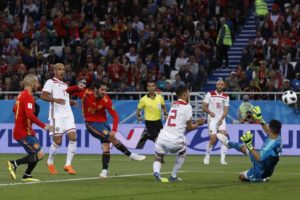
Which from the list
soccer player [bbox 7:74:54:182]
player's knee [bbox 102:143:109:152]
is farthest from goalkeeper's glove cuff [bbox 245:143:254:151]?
soccer player [bbox 7:74:54:182]

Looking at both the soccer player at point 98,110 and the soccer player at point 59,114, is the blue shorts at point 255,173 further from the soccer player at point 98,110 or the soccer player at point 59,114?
the soccer player at point 59,114

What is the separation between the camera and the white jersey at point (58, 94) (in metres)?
22.3

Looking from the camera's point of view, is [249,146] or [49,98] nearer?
[249,146]

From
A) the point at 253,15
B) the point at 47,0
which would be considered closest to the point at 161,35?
the point at 253,15

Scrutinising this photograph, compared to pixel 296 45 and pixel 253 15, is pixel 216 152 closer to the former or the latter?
pixel 296 45

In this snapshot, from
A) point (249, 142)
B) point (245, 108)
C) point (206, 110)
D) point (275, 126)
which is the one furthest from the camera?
point (245, 108)

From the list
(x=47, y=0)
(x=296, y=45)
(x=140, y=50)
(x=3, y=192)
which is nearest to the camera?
(x=3, y=192)

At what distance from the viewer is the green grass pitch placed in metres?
16.1

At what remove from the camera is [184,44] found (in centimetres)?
3809

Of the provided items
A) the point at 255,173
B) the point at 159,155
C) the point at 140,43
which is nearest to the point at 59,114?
the point at 159,155

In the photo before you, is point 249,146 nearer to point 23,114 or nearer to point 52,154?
point 23,114

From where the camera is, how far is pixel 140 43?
3909cm

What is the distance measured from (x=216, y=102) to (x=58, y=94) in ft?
21.6

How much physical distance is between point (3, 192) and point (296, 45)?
69.1 ft
